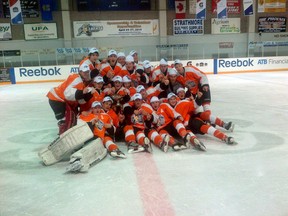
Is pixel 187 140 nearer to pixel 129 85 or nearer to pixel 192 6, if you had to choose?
pixel 129 85

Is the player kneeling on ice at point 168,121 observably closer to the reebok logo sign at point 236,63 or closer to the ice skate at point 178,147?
the ice skate at point 178,147

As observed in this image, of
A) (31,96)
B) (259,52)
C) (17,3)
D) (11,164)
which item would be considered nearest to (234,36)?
(259,52)

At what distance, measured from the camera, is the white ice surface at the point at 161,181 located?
2584 mm

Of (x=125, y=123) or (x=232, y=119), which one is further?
(x=232, y=119)

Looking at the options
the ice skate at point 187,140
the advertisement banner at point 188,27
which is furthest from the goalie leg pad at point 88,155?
the advertisement banner at point 188,27

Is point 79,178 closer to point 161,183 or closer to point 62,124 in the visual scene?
point 161,183

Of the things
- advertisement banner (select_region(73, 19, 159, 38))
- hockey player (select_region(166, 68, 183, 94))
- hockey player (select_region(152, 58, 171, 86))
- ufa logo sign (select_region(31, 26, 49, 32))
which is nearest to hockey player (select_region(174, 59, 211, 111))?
hockey player (select_region(166, 68, 183, 94))

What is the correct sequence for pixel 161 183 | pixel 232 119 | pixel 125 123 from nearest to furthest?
pixel 161 183, pixel 125 123, pixel 232 119

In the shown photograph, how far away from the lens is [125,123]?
4457 mm

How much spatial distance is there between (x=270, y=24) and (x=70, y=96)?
56.0 ft

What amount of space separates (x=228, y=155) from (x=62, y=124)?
2.36 m

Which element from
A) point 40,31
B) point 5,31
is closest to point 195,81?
point 40,31

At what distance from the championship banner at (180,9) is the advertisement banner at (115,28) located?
125 cm

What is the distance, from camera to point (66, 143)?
355 centimetres
